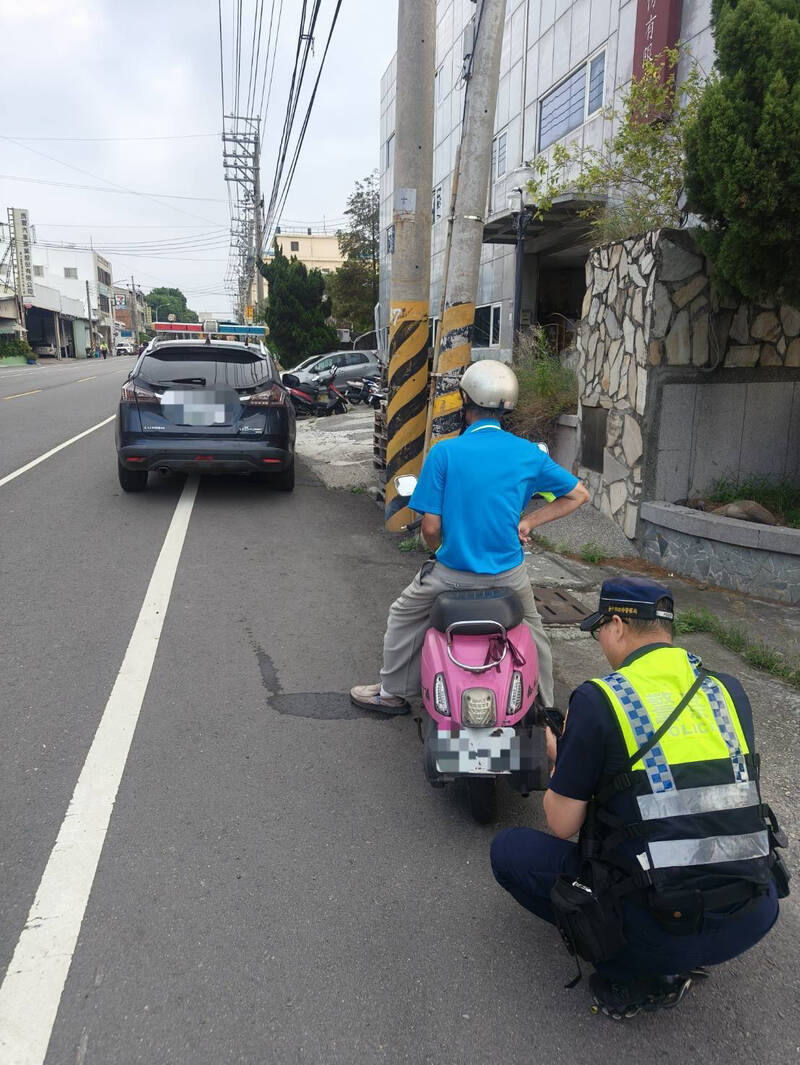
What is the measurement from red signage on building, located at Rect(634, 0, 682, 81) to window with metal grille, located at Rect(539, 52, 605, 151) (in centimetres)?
195

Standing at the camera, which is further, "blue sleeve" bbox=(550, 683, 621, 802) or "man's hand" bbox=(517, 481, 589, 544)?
"man's hand" bbox=(517, 481, 589, 544)

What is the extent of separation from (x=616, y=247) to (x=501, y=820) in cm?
609

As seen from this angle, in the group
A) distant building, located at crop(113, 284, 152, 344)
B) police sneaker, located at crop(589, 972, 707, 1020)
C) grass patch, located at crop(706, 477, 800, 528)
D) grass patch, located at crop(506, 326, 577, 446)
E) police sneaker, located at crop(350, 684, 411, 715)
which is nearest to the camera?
police sneaker, located at crop(589, 972, 707, 1020)

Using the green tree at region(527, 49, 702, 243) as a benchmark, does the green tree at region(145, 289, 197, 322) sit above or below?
above

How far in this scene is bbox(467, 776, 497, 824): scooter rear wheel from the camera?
3241 mm

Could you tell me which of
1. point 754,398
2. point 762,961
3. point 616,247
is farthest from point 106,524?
point 762,961

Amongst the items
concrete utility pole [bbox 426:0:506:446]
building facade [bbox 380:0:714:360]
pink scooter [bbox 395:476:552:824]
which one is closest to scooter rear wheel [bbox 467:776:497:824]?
pink scooter [bbox 395:476:552:824]

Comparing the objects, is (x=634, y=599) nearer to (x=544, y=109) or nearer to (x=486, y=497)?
(x=486, y=497)

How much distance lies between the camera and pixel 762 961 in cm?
264

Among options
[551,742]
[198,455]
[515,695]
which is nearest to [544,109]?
[198,455]

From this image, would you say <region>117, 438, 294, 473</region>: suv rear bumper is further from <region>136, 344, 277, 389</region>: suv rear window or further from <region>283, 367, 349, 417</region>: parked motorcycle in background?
<region>283, 367, 349, 417</region>: parked motorcycle in background

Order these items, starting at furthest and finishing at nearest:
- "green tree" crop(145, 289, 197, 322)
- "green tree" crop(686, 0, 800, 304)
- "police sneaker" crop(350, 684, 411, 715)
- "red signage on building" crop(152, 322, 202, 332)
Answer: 1. "green tree" crop(145, 289, 197, 322)
2. "red signage on building" crop(152, 322, 202, 332)
3. "green tree" crop(686, 0, 800, 304)
4. "police sneaker" crop(350, 684, 411, 715)

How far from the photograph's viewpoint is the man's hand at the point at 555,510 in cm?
362

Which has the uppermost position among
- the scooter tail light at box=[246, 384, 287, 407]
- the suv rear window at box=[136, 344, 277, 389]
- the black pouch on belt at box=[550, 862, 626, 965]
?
the suv rear window at box=[136, 344, 277, 389]
